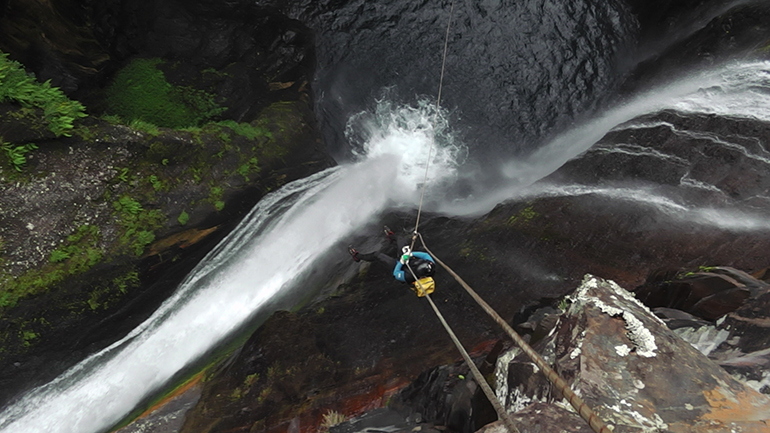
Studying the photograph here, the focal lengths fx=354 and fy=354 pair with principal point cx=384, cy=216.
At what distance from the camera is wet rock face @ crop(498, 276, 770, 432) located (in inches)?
116

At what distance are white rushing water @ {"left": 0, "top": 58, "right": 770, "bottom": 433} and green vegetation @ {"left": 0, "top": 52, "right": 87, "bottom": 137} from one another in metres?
3.71

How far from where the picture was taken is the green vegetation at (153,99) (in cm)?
817

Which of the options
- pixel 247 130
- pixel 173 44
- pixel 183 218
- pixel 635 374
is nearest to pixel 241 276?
pixel 183 218

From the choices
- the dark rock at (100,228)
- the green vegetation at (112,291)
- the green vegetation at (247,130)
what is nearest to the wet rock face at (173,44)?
the green vegetation at (247,130)

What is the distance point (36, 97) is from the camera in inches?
245

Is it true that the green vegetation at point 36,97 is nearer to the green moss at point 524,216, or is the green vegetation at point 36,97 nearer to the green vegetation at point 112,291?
the green vegetation at point 112,291

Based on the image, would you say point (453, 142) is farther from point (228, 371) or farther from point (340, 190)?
point (228, 371)

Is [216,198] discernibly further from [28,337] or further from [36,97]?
[28,337]

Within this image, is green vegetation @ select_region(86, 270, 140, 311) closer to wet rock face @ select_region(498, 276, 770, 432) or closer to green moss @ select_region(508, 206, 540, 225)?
wet rock face @ select_region(498, 276, 770, 432)

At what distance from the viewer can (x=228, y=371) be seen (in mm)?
7402

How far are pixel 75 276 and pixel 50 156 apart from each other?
2191 millimetres

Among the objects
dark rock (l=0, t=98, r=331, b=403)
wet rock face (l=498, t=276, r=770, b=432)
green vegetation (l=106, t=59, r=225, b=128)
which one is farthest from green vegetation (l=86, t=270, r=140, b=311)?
wet rock face (l=498, t=276, r=770, b=432)

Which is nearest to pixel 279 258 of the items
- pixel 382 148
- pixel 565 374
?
pixel 382 148

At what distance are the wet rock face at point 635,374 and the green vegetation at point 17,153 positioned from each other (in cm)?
843
